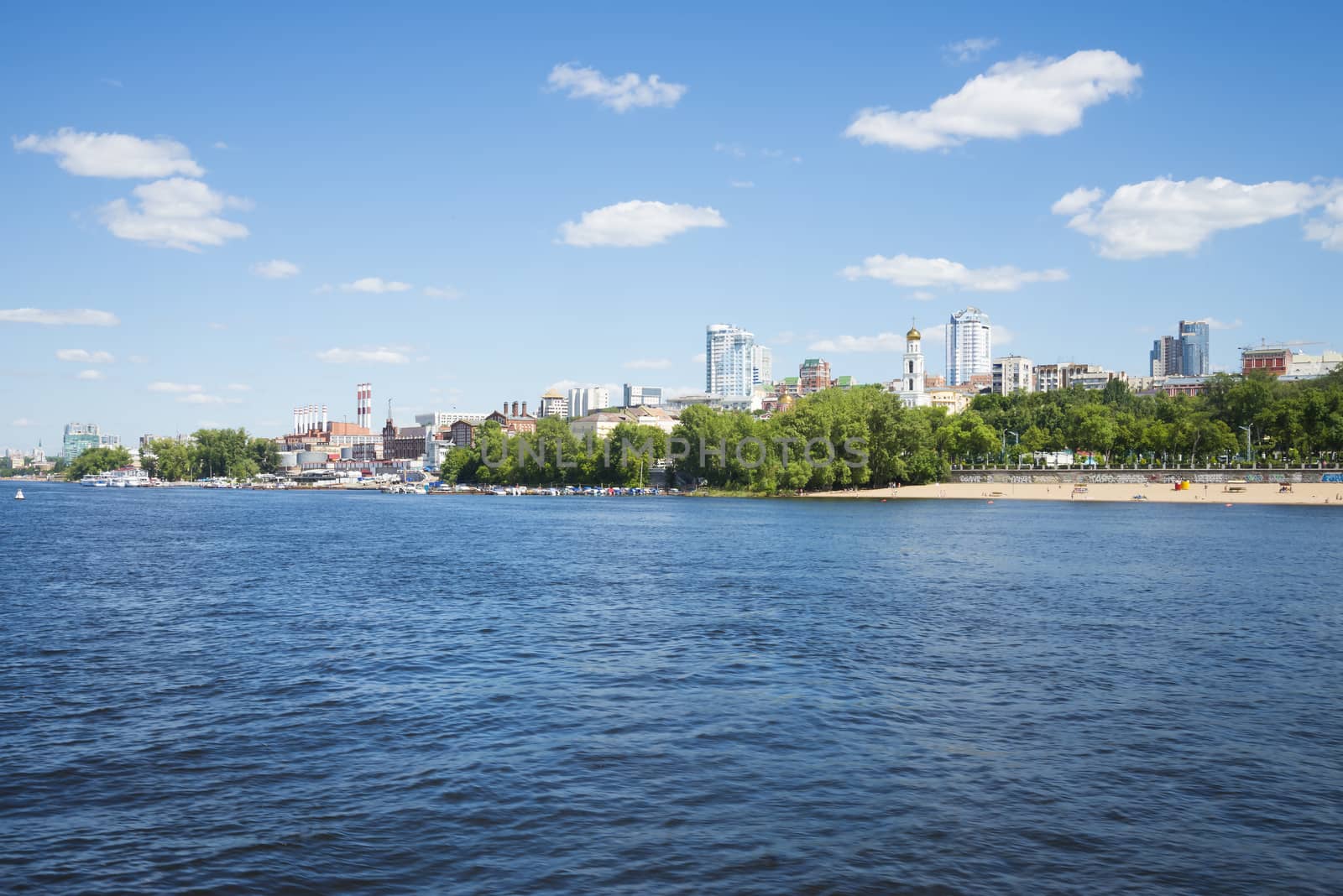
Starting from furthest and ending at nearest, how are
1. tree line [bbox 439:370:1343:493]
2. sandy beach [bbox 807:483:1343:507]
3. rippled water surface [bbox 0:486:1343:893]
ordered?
tree line [bbox 439:370:1343:493]
sandy beach [bbox 807:483:1343:507]
rippled water surface [bbox 0:486:1343:893]

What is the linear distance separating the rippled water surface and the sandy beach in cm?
10490

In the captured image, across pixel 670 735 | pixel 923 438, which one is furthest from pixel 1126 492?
pixel 670 735

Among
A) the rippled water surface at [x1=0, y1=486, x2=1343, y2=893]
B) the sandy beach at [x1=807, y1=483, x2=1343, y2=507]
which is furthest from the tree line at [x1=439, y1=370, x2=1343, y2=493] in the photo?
the rippled water surface at [x1=0, y1=486, x2=1343, y2=893]

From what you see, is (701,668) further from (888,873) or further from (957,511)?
(957,511)

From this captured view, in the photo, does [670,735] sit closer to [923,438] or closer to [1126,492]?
[923,438]

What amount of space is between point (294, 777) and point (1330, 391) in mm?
171653

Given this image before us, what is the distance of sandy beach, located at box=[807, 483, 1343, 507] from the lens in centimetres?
13475

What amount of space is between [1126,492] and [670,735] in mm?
144773

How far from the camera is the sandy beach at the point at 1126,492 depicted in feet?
442

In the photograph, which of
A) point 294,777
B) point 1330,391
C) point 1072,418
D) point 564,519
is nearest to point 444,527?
point 564,519

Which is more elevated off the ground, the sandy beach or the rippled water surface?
the sandy beach

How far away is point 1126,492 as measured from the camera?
146625 millimetres

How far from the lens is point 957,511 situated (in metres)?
111

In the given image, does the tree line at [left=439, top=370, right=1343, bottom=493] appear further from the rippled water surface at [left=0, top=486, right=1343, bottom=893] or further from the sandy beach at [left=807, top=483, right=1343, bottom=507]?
the rippled water surface at [left=0, top=486, right=1343, bottom=893]
